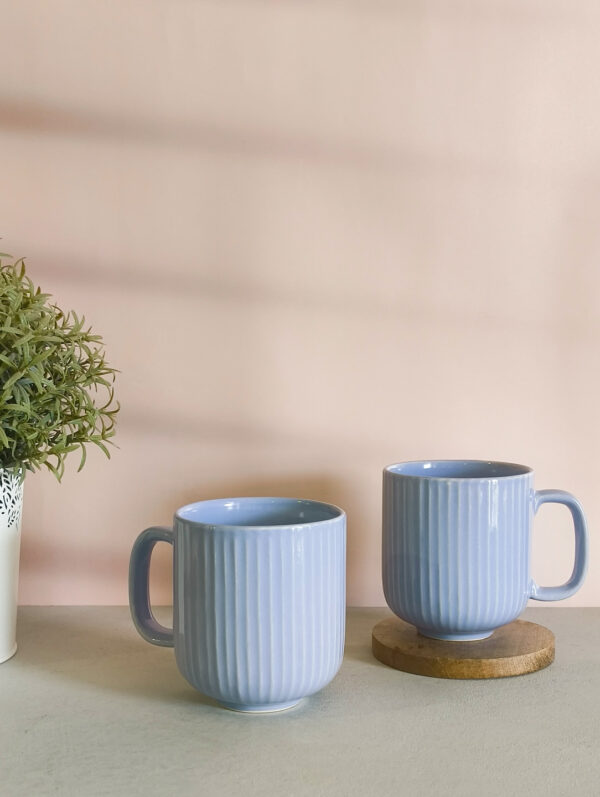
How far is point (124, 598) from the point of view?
0.86 m

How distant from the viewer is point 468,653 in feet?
2.24

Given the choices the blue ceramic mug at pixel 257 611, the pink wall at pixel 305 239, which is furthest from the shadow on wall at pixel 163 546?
the blue ceramic mug at pixel 257 611

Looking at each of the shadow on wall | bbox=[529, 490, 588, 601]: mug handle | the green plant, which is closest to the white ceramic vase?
the green plant

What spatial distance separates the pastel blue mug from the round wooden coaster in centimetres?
2

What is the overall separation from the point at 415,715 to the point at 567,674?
0.51 ft

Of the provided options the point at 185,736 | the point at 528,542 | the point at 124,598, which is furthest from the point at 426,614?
the point at 124,598

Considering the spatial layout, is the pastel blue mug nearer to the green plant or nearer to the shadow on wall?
the shadow on wall

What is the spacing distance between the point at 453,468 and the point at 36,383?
39 centimetres

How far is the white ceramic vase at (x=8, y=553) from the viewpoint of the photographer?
69cm

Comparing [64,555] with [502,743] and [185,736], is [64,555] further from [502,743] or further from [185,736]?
[502,743]

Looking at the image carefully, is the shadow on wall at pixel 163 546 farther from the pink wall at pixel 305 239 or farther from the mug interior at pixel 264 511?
the mug interior at pixel 264 511

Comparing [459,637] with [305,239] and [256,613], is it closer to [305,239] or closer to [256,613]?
[256,613]

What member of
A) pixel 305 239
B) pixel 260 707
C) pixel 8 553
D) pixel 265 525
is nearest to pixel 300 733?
pixel 260 707

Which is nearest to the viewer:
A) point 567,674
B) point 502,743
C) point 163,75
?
point 502,743
